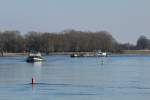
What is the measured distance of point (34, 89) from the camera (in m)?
52.5

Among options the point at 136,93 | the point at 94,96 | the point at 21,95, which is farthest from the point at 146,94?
the point at 21,95

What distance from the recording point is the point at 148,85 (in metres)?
56.1

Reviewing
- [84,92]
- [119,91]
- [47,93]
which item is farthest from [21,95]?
[119,91]

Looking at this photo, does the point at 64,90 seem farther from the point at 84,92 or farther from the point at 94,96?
the point at 94,96

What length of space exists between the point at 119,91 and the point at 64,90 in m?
5.38

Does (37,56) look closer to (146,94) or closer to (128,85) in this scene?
(128,85)

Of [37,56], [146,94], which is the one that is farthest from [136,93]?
[37,56]

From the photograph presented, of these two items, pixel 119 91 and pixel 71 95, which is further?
pixel 119 91

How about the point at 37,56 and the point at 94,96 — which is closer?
the point at 94,96

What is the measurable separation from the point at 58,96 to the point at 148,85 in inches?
562

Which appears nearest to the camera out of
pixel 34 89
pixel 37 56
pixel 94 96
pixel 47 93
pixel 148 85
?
pixel 94 96

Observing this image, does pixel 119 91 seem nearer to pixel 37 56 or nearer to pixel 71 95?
pixel 71 95

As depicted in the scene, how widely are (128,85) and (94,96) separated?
12.6m

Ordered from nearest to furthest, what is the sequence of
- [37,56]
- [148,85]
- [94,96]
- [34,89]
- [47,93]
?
[94,96] < [47,93] < [34,89] < [148,85] < [37,56]
